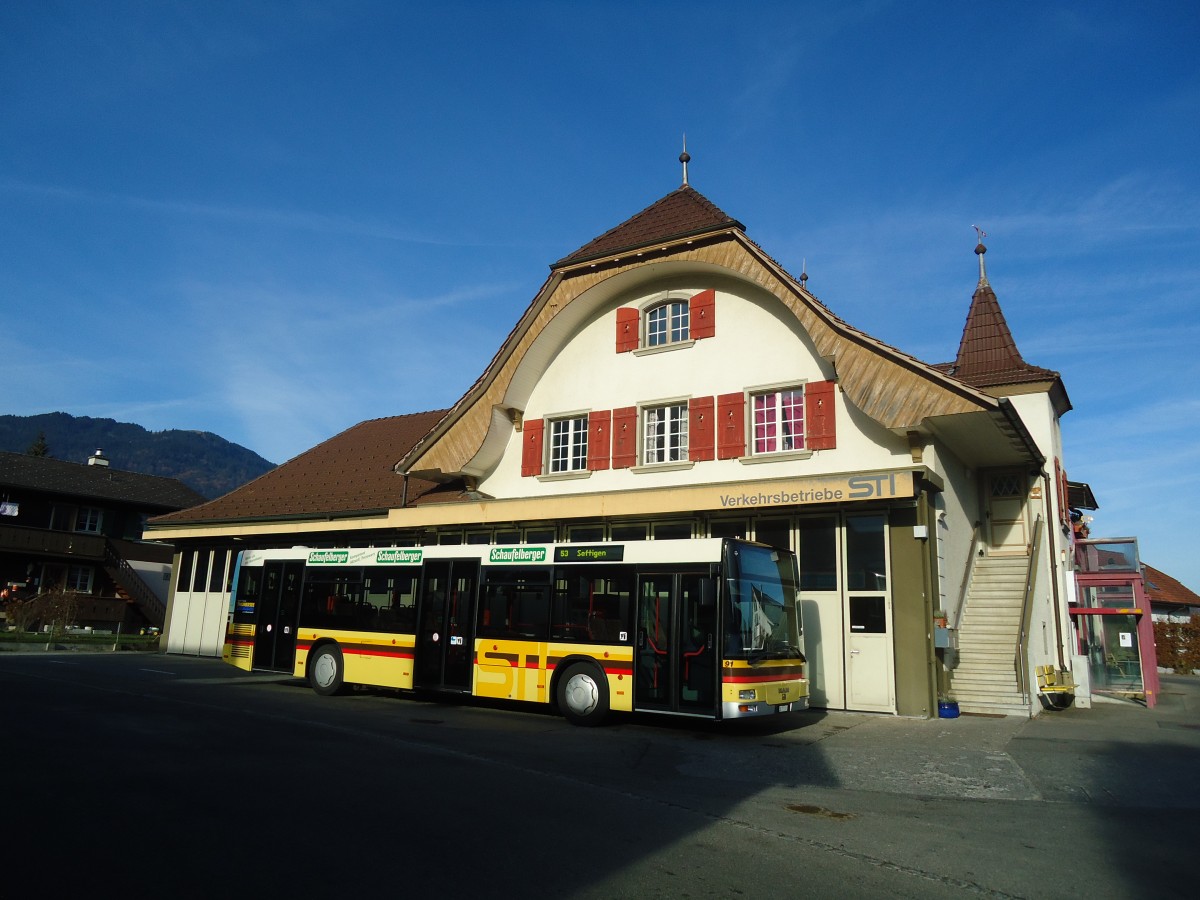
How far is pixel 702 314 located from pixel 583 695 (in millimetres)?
8947

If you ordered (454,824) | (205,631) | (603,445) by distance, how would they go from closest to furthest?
(454,824) < (603,445) < (205,631)

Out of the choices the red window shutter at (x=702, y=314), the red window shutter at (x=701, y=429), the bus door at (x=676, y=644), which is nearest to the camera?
the bus door at (x=676, y=644)

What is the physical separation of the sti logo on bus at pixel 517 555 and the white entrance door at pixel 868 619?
5.53 metres

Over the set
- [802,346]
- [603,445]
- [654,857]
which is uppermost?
[802,346]

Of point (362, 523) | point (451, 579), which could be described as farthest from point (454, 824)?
point (362, 523)

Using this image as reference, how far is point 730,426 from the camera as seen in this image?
58.6 ft

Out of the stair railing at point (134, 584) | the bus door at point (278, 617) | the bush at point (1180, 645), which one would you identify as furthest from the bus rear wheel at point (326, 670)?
the bush at point (1180, 645)

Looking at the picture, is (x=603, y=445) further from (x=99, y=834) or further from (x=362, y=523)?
(x=99, y=834)

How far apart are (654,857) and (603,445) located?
14.1 metres

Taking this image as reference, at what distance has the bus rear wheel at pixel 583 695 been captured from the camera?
42.2 feet

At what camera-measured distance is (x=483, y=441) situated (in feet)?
67.3

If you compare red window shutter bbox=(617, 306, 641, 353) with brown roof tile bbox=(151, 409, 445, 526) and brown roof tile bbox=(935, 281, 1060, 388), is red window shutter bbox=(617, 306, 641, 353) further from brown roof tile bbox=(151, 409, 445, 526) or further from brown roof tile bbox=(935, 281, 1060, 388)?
brown roof tile bbox=(935, 281, 1060, 388)

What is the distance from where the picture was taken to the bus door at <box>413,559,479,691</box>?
14.5m

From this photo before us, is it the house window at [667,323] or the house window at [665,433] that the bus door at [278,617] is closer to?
the house window at [665,433]
